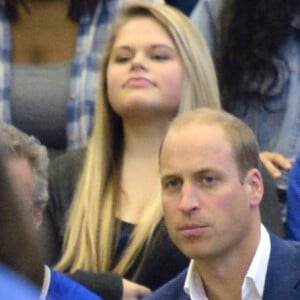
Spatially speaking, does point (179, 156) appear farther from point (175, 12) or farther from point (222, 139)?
point (175, 12)

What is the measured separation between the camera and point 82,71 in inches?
141

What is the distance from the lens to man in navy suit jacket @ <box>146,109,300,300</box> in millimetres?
2340

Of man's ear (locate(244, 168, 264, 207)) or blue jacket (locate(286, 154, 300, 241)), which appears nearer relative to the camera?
man's ear (locate(244, 168, 264, 207))

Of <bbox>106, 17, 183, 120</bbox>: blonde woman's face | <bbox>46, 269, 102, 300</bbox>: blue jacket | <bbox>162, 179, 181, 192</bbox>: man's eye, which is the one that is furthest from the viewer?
<bbox>106, 17, 183, 120</bbox>: blonde woman's face

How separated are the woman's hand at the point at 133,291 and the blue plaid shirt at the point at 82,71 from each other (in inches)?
32.3

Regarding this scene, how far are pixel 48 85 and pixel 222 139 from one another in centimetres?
126

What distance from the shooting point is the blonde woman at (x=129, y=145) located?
303cm

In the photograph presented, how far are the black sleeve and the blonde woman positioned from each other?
0.09 m

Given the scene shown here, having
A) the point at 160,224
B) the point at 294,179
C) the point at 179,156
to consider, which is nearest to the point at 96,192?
the point at 160,224

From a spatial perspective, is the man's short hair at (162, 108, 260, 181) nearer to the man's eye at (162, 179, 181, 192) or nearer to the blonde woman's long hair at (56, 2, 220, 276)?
the man's eye at (162, 179, 181, 192)

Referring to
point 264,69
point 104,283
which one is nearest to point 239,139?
point 104,283

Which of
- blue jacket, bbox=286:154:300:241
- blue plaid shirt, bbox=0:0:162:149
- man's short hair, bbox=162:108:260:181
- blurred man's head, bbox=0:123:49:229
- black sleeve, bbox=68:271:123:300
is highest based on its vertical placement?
man's short hair, bbox=162:108:260:181

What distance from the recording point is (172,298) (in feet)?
7.89

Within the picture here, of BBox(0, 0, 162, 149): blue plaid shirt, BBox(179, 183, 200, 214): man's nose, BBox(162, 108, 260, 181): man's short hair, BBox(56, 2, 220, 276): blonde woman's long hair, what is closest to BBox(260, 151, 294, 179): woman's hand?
BBox(56, 2, 220, 276): blonde woman's long hair
